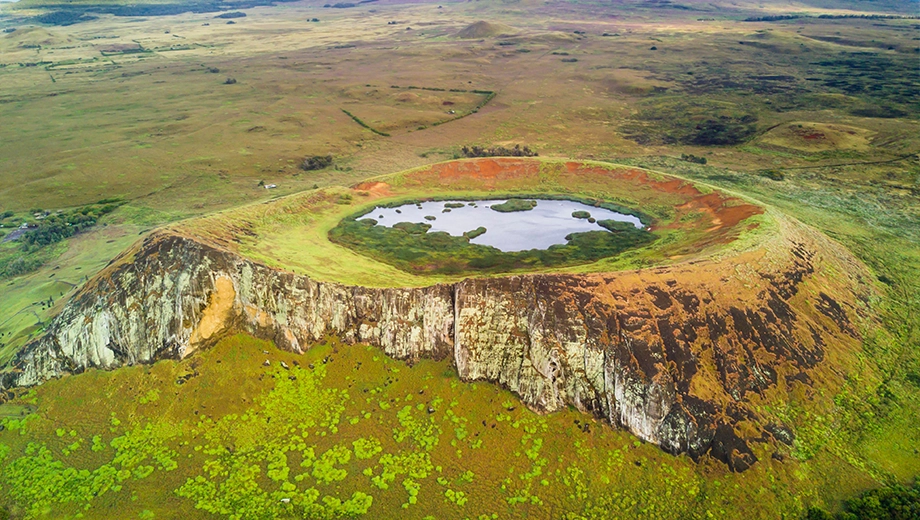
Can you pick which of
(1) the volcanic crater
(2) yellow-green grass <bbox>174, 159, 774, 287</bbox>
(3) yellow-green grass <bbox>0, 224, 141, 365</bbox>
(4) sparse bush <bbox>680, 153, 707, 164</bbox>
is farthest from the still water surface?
(4) sparse bush <bbox>680, 153, 707, 164</bbox>

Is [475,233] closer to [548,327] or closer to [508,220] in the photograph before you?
[508,220]

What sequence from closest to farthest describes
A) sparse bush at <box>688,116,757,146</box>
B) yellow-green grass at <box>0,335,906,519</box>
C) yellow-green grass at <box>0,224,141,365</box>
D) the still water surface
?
yellow-green grass at <box>0,335,906,519</box> → yellow-green grass at <box>0,224,141,365</box> → the still water surface → sparse bush at <box>688,116,757,146</box>

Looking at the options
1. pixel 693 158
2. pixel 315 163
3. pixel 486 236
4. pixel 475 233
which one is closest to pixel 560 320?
pixel 486 236

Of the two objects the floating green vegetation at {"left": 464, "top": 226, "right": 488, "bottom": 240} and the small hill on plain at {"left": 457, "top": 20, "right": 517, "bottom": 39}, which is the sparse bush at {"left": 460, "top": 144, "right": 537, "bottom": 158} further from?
the small hill on plain at {"left": 457, "top": 20, "right": 517, "bottom": 39}

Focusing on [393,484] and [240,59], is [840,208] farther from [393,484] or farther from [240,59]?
[240,59]

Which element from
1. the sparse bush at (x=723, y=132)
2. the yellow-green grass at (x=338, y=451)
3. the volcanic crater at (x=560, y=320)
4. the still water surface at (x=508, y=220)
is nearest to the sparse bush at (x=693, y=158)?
the sparse bush at (x=723, y=132)

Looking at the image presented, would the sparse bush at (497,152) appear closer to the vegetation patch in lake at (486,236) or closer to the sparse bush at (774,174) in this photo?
the vegetation patch in lake at (486,236)
